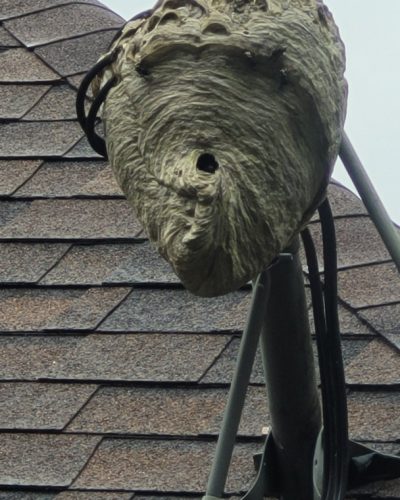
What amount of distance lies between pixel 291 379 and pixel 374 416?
2.16 feet

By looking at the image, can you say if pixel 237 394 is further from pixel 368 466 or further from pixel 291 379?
pixel 368 466

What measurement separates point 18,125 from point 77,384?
2.78 ft

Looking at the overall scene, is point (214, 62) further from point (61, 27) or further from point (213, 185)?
point (61, 27)

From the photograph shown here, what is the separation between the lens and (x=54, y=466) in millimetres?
3240

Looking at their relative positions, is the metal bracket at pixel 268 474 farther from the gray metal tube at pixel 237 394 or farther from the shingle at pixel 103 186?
the shingle at pixel 103 186

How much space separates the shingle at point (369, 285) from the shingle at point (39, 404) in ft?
1.74

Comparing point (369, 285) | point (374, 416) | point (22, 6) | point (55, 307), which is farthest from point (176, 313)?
point (22, 6)

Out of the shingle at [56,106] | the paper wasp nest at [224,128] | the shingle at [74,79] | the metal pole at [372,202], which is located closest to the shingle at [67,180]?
the shingle at [56,106]

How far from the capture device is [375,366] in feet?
11.1

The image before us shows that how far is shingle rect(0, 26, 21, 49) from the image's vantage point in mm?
4375

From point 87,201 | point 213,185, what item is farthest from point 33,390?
point 213,185

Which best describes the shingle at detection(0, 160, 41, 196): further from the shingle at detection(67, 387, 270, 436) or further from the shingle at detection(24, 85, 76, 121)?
the shingle at detection(67, 387, 270, 436)

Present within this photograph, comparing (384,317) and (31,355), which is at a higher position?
A: (384,317)

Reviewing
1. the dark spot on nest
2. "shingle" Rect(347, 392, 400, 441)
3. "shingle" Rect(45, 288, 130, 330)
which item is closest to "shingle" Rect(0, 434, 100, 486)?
"shingle" Rect(45, 288, 130, 330)
